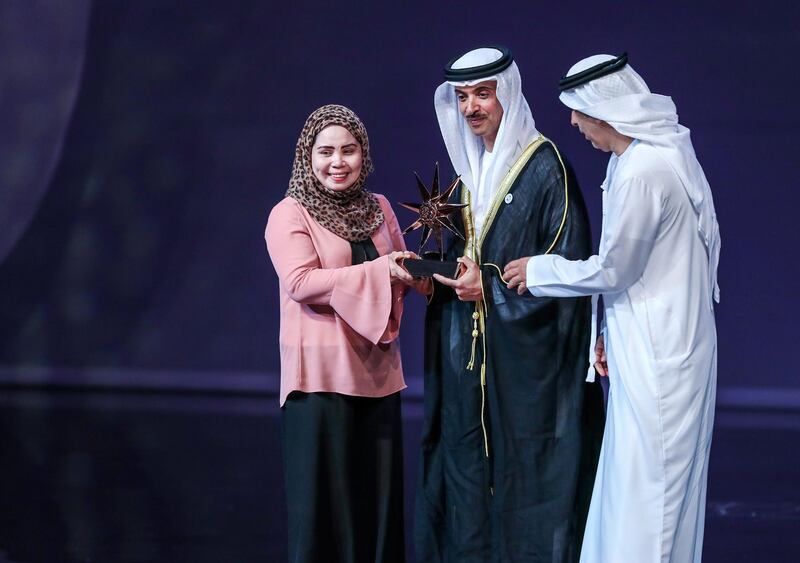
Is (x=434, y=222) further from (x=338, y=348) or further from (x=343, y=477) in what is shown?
(x=343, y=477)

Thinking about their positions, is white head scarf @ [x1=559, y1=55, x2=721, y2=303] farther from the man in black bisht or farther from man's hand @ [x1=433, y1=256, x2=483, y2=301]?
man's hand @ [x1=433, y1=256, x2=483, y2=301]

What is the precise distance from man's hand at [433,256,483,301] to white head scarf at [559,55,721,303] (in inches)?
19.8

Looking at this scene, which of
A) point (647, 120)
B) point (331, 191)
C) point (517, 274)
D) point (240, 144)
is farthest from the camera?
point (240, 144)

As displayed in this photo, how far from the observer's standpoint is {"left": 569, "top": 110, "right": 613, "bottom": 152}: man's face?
2658 mm

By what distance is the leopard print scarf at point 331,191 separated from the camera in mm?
2889

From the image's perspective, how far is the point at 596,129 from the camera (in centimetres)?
267

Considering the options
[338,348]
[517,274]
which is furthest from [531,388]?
[338,348]

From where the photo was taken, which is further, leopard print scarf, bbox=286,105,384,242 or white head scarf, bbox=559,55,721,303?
leopard print scarf, bbox=286,105,384,242

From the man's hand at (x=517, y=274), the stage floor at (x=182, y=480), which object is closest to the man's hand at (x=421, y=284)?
the man's hand at (x=517, y=274)

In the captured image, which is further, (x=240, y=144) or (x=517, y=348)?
(x=240, y=144)

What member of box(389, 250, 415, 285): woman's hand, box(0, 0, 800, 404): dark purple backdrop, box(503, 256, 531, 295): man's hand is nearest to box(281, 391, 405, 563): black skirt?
box(389, 250, 415, 285): woman's hand

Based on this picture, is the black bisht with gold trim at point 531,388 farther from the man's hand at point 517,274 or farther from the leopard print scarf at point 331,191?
the leopard print scarf at point 331,191

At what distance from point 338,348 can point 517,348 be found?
0.48 meters

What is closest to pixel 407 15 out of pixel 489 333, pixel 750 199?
pixel 750 199
